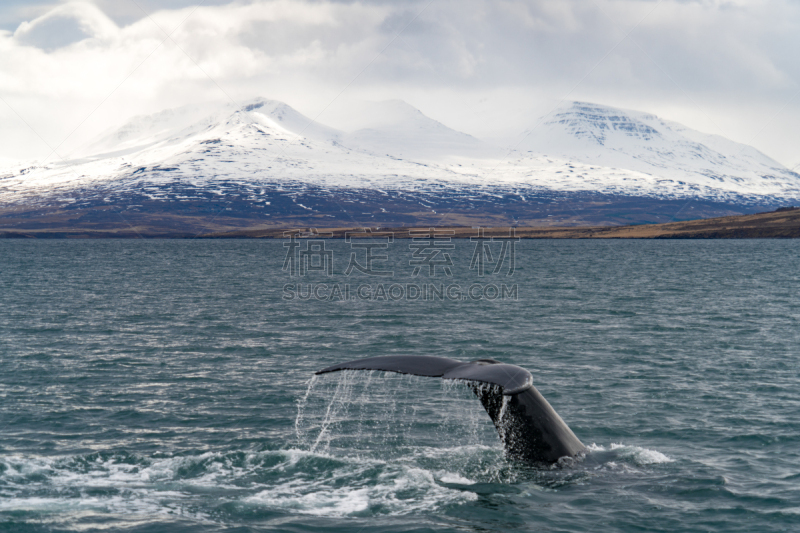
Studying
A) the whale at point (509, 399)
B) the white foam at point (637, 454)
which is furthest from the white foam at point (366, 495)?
the white foam at point (637, 454)

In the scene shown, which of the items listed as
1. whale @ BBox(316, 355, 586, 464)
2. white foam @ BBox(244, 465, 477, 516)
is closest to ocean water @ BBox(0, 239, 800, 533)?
white foam @ BBox(244, 465, 477, 516)

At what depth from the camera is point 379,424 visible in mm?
16688

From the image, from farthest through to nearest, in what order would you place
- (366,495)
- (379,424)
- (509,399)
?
1. (379,424)
2. (366,495)
3. (509,399)

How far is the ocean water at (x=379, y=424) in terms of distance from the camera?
1153cm

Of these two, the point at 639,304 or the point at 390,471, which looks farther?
the point at 639,304

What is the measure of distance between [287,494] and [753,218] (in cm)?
19532

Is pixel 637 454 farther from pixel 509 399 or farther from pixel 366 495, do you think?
pixel 366 495

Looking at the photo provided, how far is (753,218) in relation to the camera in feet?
597

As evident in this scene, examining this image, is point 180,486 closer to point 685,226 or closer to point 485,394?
point 485,394

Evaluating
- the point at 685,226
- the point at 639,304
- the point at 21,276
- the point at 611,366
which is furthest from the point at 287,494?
the point at 685,226

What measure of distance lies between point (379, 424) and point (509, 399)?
19.2 ft

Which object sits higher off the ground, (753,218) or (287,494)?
(753,218)

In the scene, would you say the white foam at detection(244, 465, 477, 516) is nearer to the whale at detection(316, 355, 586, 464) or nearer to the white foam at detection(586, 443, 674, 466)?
the whale at detection(316, 355, 586, 464)

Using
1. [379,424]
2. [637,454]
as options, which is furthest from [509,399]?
[379,424]
